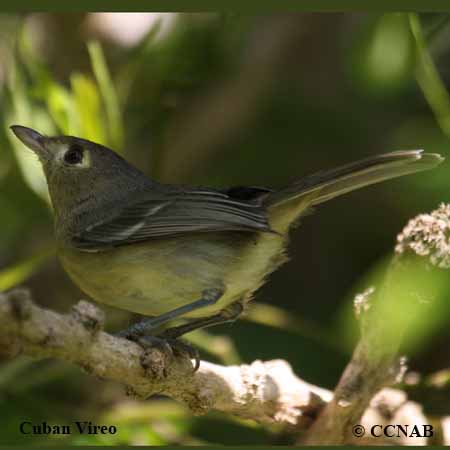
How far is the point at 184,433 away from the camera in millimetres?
4500

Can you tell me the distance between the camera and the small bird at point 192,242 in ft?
12.3

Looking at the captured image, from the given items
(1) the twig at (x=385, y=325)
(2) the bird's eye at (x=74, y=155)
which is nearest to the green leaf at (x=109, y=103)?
(2) the bird's eye at (x=74, y=155)

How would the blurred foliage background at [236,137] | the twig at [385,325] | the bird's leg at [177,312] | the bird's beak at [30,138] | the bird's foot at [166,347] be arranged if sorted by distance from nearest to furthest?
1. the bird's foot at [166,347]
2. the twig at [385,325]
3. the bird's leg at [177,312]
4. the bird's beak at [30,138]
5. the blurred foliage background at [236,137]

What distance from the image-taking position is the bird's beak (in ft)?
13.8

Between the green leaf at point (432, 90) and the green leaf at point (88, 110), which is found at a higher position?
the green leaf at point (88, 110)

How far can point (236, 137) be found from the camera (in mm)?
6059

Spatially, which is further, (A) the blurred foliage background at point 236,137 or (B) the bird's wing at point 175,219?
(A) the blurred foliage background at point 236,137

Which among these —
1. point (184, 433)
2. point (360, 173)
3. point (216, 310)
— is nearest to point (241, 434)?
point (184, 433)

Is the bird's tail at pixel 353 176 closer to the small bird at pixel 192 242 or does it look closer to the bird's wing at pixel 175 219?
the small bird at pixel 192 242

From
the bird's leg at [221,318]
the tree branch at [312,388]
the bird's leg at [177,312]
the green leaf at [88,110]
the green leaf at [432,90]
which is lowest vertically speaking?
the tree branch at [312,388]

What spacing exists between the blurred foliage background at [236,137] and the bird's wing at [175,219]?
0.38m

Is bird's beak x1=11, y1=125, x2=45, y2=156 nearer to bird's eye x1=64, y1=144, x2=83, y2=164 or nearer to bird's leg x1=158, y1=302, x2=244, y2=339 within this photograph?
bird's eye x1=64, y1=144, x2=83, y2=164

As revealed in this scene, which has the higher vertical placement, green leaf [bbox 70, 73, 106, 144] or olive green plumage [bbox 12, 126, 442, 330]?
green leaf [bbox 70, 73, 106, 144]

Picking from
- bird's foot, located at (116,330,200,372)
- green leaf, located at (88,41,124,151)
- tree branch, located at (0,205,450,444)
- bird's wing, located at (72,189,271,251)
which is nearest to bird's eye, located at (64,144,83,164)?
green leaf, located at (88,41,124,151)
